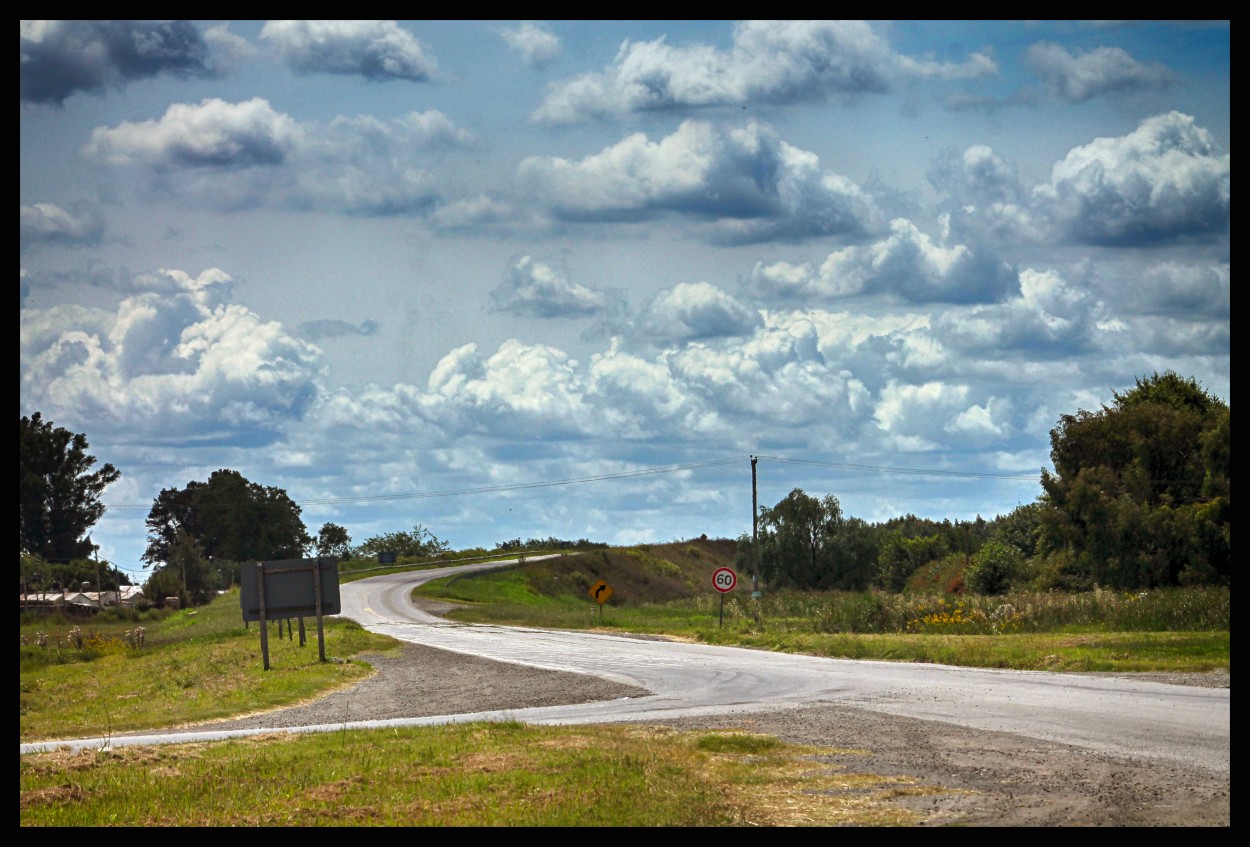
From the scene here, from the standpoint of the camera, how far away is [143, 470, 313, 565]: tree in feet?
452

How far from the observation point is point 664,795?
42.3 feet

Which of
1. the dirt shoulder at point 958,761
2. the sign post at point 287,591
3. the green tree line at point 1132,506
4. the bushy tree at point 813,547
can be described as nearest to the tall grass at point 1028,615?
the green tree line at point 1132,506

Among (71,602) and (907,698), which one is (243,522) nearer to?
(71,602)

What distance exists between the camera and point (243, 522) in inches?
5428

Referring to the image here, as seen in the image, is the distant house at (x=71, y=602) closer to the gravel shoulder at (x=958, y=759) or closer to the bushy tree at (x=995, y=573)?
the bushy tree at (x=995, y=573)

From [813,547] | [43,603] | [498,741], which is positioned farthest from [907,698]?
[43,603]

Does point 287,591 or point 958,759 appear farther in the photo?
point 287,591

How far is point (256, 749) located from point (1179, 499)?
4975cm

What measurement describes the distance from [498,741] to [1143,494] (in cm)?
4778

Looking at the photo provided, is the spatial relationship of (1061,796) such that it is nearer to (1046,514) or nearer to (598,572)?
(1046,514)

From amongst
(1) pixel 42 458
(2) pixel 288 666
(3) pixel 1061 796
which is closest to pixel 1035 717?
(3) pixel 1061 796

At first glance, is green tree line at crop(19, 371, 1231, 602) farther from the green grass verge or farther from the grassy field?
the green grass verge

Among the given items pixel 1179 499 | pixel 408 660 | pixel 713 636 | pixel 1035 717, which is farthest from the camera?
pixel 1179 499

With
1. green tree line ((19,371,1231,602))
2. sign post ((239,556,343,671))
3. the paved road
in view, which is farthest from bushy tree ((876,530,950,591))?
sign post ((239,556,343,671))
